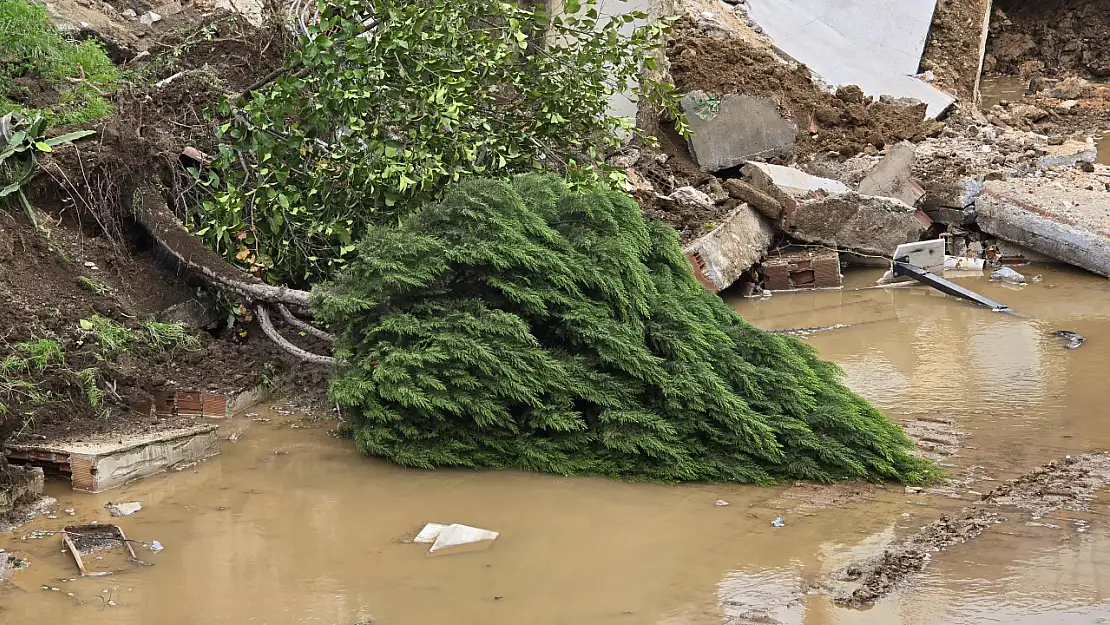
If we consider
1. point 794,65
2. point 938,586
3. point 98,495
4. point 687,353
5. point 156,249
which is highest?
point 794,65

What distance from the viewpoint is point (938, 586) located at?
12.4 ft

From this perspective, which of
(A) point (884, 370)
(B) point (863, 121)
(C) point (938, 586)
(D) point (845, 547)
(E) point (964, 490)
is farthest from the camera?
(B) point (863, 121)

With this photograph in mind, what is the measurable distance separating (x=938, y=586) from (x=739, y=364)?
150cm

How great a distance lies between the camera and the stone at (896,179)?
890cm

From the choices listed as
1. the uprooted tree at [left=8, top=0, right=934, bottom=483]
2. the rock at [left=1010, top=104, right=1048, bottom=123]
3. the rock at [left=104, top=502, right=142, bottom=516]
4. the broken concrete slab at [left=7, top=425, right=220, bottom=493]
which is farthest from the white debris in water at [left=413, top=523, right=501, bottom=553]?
the rock at [left=1010, top=104, right=1048, bottom=123]

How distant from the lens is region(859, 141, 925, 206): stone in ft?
29.2

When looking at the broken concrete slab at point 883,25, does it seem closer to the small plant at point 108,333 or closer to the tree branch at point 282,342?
the tree branch at point 282,342

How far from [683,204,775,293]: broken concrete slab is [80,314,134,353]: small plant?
3812mm

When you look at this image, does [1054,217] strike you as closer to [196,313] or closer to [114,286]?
[196,313]

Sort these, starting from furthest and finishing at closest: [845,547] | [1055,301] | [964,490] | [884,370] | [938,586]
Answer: [1055,301]
[884,370]
[964,490]
[845,547]
[938,586]

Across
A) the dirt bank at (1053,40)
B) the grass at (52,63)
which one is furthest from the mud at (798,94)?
the dirt bank at (1053,40)

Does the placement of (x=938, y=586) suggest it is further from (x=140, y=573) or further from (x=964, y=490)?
(x=140, y=573)

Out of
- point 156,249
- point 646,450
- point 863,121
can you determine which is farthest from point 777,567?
point 863,121

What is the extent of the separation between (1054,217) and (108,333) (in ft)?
22.4
